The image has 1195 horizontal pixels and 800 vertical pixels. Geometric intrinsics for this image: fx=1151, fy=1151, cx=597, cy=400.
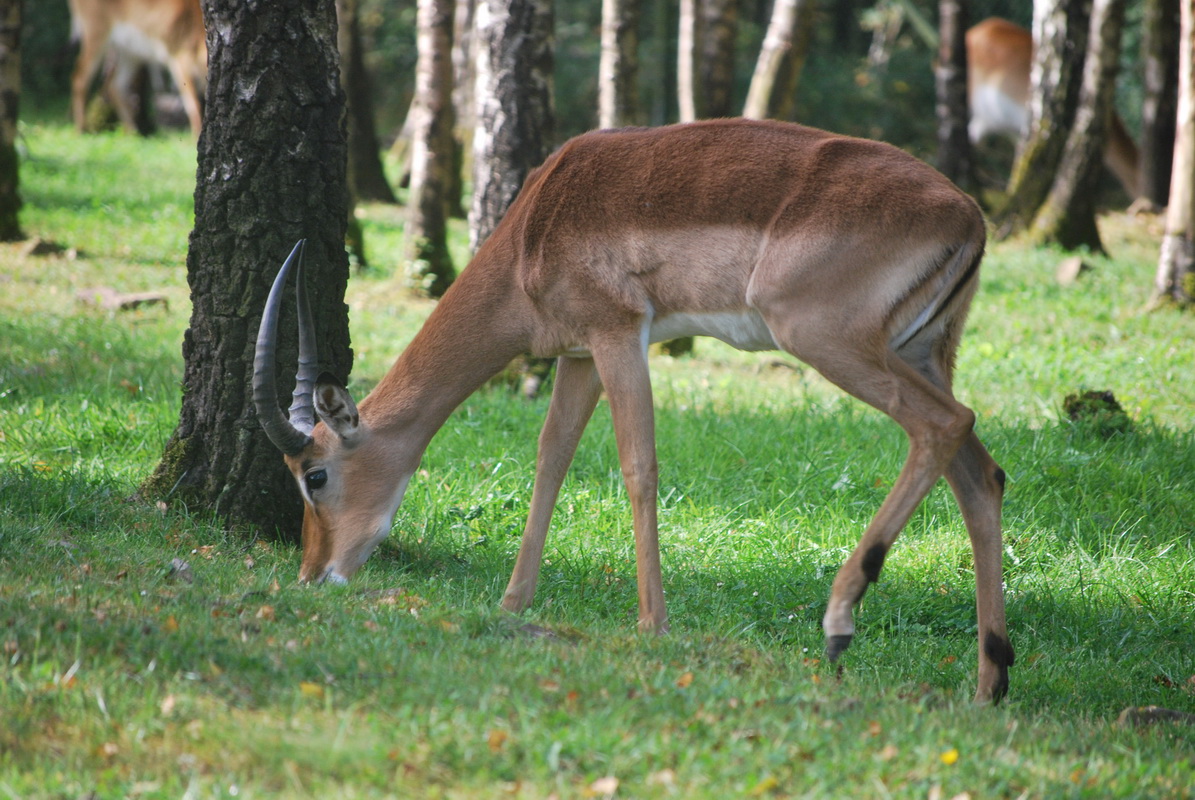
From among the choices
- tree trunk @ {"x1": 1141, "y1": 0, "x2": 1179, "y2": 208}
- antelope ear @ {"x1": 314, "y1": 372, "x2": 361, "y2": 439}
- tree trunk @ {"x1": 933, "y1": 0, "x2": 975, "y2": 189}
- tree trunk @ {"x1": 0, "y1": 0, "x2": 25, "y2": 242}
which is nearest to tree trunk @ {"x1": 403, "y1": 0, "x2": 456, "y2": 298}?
tree trunk @ {"x1": 0, "y1": 0, "x2": 25, "y2": 242}

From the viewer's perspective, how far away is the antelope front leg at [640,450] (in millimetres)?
4566

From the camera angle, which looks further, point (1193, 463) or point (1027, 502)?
point (1193, 463)

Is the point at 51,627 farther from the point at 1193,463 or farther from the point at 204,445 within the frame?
the point at 1193,463

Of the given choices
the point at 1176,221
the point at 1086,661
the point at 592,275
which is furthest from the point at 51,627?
the point at 1176,221

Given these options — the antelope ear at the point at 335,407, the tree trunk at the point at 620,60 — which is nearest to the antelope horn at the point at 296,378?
the antelope ear at the point at 335,407

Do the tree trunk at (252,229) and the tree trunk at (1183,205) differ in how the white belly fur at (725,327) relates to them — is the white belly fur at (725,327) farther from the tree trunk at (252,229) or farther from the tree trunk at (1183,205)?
the tree trunk at (1183,205)

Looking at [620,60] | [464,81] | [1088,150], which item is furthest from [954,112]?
[620,60]

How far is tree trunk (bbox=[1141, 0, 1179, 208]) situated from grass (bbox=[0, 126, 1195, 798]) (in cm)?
612

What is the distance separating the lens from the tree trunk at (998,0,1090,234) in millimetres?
13320

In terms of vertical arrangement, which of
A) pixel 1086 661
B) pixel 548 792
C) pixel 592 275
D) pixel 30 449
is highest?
pixel 592 275

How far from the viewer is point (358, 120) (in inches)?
566

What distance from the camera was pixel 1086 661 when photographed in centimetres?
475

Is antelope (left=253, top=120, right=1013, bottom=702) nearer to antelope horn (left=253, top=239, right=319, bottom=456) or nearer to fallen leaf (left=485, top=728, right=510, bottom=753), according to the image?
antelope horn (left=253, top=239, right=319, bottom=456)

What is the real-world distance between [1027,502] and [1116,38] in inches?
333
